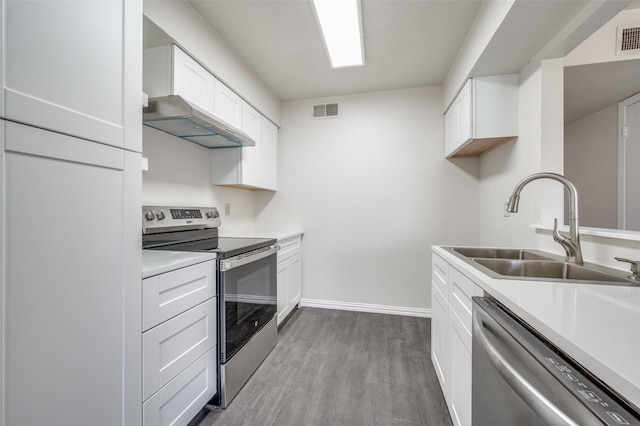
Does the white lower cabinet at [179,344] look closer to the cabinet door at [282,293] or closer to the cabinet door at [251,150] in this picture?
the cabinet door at [282,293]

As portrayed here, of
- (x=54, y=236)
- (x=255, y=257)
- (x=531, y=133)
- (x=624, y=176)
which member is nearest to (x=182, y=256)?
(x=255, y=257)

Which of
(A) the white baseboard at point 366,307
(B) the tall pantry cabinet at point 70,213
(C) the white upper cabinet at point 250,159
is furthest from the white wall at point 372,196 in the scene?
(B) the tall pantry cabinet at point 70,213

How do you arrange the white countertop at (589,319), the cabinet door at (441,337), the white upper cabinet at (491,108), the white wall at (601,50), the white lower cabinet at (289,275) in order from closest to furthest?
the white countertop at (589,319), the cabinet door at (441,337), the white wall at (601,50), the white upper cabinet at (491,108), the white lower cabinet at (289,275)

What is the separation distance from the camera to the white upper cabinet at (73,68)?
2.26ft

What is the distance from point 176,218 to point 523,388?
195 centimetres

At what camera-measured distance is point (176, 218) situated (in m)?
1.81

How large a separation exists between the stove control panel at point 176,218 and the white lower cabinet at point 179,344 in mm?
492

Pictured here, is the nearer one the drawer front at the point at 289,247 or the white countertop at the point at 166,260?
the white countertop at the point at 166,260

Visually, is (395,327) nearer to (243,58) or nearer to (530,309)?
(530,309)

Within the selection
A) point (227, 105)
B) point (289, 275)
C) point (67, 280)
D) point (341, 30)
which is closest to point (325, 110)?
point (341, 30)

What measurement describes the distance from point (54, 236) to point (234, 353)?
1.18m

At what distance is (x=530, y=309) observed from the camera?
0.69 meters

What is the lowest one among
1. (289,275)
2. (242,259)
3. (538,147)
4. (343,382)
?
(343,382)

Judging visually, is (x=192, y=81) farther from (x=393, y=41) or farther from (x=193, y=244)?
(x=393, y=41)
